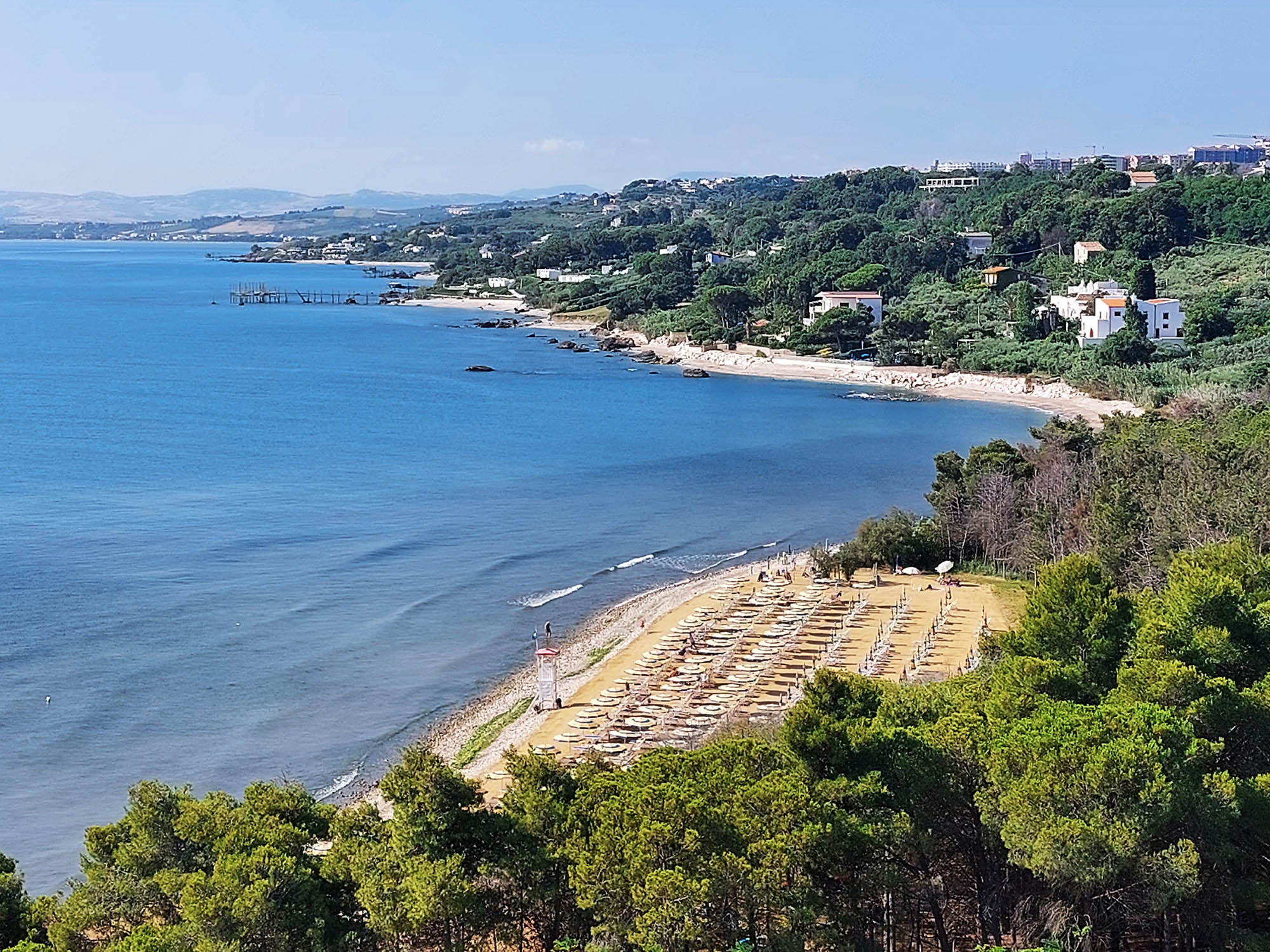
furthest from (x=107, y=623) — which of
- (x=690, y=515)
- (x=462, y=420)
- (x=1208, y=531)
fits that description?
(x=462, y=420)

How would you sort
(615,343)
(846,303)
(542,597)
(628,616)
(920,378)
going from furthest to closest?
1. (615,343)
2. (846,303)
3. (920,378)
4. (542,597)
5. (628,616)

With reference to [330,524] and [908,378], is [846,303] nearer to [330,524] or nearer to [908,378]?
[908,378]

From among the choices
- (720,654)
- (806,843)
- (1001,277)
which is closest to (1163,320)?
(1001,277)

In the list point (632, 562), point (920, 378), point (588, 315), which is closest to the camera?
point (632, 562)

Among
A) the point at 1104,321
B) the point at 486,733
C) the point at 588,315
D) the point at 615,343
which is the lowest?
the point at 615,343

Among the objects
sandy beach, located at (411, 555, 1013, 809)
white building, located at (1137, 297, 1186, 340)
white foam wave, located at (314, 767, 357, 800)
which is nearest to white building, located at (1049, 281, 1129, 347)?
white building, located at (1137, 297, 1186, 340)

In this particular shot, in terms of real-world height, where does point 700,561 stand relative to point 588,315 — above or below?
above
